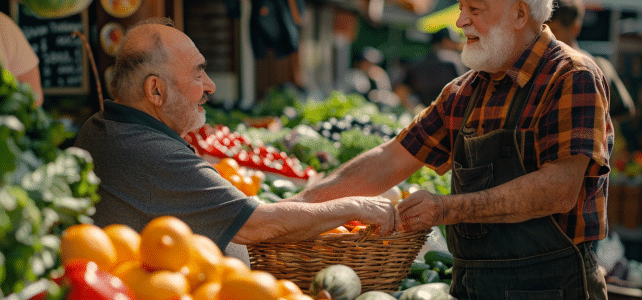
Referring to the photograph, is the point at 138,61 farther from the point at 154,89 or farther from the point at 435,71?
the point at 435,71

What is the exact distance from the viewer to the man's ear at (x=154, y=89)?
196cm

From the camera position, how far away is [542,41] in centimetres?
218

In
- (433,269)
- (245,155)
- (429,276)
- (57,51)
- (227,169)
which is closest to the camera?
(429,276)

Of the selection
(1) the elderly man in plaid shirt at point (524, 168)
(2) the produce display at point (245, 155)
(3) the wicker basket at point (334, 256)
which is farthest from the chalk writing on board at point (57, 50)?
(1) the elderly man in plaid shirt at point (524, 168)

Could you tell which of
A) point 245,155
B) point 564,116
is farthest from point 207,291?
point 245,155

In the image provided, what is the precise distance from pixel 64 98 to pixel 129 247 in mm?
4306

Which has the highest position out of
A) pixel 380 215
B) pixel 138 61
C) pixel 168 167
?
pixel 138 61

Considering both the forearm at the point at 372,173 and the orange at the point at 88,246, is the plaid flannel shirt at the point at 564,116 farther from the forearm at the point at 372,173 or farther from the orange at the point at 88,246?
the orange at the point at 88,246

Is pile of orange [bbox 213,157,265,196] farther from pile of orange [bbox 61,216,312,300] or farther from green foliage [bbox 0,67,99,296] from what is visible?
green foliage [bbox 0,67,99,296]

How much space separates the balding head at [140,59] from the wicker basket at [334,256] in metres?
0.72

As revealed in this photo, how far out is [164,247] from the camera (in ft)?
3.78

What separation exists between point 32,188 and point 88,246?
0.28 meters

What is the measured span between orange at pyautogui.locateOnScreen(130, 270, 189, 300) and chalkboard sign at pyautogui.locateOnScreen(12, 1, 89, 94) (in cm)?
433

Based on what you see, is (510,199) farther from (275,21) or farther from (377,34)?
(377,34)
